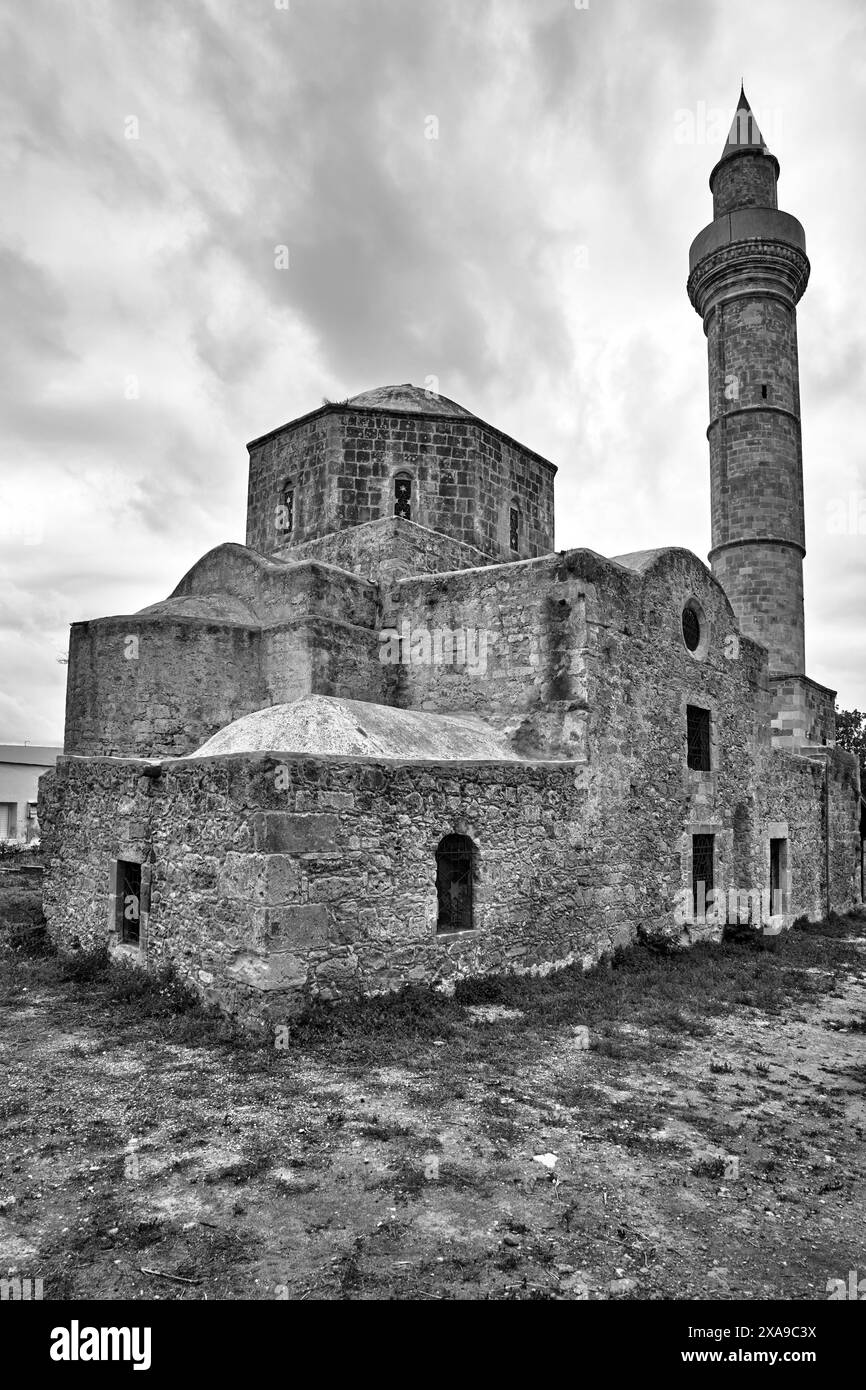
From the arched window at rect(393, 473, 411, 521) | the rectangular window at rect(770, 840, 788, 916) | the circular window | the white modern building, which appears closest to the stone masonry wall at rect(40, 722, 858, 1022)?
the circular window

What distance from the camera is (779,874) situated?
1627 cm

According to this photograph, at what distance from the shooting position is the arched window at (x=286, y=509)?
15086mm

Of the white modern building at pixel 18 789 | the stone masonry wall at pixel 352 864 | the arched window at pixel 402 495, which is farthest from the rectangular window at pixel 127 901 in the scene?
the white modern building at pixel 18 789

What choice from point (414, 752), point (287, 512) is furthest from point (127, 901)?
point (287, 512)

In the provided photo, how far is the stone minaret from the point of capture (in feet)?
71.5

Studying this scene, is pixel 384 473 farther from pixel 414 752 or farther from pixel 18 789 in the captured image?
pixel 18 789

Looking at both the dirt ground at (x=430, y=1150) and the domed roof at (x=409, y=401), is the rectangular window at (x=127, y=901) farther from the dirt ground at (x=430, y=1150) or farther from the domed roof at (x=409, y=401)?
the domed roof at (x=409, y=401)

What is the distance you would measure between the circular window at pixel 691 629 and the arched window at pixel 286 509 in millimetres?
7227

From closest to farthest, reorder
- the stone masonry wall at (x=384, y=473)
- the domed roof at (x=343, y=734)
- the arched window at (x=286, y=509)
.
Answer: the domed roof at (x=343, y=734) < the stone masonry wall at (x=384, y=473) < the arched window at (x=286, y=509)

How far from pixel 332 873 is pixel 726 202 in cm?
2368

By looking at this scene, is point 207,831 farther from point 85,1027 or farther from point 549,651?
point 549,651

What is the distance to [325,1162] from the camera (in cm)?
464

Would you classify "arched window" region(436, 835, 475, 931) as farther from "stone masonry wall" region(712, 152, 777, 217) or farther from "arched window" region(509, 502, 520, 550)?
"stone masonry wall" region(712, 152, 777, 217)

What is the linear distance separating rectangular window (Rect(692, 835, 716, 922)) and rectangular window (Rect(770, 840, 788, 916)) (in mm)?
3252
